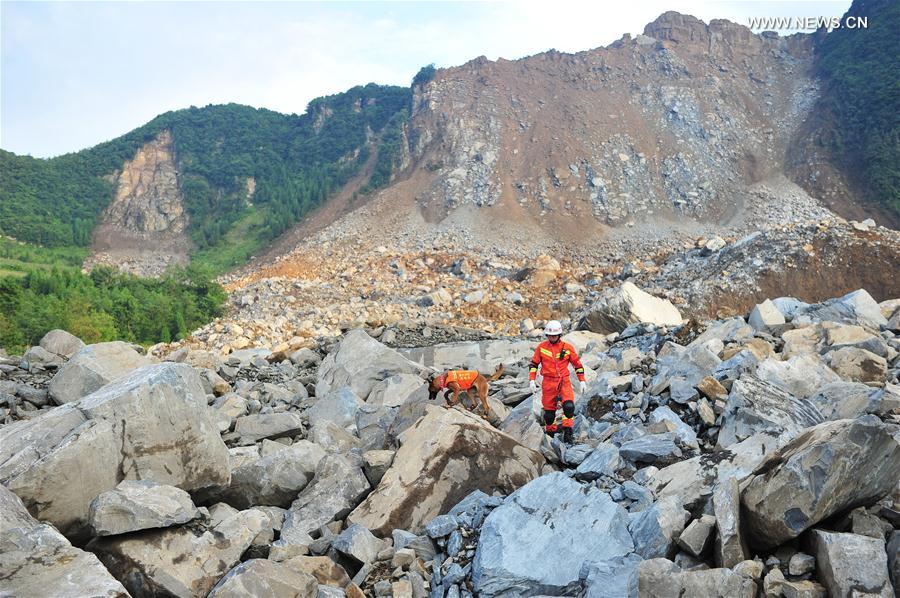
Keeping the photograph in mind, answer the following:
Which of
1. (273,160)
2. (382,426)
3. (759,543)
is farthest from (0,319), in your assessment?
(273,160)

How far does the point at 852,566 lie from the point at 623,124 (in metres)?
46.1

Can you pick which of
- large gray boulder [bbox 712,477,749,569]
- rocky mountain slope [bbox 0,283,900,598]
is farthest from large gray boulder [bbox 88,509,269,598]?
large gray boulder [bbox 712,477,749,569]

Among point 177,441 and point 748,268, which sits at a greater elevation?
point 177,441

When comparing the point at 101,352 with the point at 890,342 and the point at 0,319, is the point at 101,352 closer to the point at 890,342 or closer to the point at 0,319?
the point at 890,342

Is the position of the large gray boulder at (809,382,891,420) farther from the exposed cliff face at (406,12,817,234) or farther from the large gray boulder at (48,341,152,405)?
the exposed cliff face at (406,12,817,234)

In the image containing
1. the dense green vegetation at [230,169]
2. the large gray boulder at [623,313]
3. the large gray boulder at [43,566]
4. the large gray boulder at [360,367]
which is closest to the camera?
the large gray boulder at [43,566]

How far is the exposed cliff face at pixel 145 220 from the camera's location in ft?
174

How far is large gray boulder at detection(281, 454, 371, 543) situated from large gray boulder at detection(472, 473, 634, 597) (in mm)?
1429

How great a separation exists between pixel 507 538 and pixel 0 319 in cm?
2198

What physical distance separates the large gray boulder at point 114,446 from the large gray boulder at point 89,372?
2.67 metres

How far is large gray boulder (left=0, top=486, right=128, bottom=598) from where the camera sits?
3.19 metres

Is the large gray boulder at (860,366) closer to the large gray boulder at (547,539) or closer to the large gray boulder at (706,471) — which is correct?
the large gray boulder at (706,471)

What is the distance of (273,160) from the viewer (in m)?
67.5

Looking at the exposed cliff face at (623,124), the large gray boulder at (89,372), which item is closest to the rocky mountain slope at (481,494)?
the large gray boulder at (89,372)
